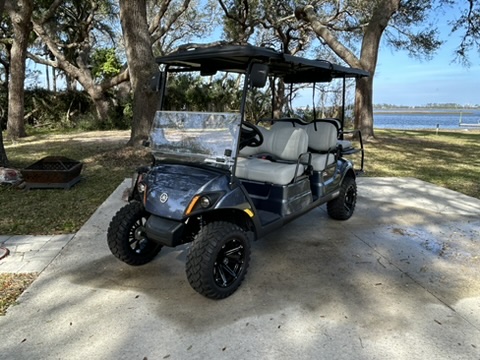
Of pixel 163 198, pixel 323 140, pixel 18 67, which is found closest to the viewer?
→ pixel 163 198

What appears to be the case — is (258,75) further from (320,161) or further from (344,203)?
(344,203)

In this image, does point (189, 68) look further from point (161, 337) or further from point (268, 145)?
point (161, 337)

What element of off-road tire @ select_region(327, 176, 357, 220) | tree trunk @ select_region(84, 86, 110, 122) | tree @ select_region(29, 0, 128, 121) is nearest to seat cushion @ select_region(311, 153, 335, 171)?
off-road tire @ select_region(327, 176, 357, 220)

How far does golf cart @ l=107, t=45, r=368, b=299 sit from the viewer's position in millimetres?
2404

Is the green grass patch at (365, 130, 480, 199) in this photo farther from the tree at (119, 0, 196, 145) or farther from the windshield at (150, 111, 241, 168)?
the tree at (119, 0, 196, 145)

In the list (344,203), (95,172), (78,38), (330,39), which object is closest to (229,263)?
(344,203)

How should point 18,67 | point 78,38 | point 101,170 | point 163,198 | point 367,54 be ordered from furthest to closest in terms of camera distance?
point 78,38, point 367,54, point 18,67, point 101,170, point 163,198

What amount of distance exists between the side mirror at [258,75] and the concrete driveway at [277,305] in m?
1.42

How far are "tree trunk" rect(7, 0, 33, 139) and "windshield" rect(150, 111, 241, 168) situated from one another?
946cm

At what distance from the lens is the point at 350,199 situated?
4.25m

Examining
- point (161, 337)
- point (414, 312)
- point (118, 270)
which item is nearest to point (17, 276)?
point (118, 270)

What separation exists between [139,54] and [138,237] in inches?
229

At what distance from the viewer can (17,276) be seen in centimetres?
276

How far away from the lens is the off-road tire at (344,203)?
3.98 metres
